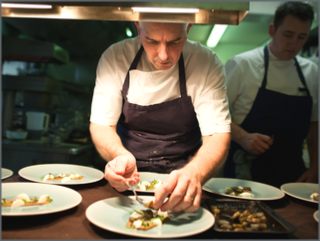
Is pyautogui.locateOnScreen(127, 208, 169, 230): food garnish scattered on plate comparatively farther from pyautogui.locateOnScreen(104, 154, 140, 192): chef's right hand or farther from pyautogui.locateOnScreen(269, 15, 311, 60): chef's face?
pyautogui.locateOnScreen(269, 15, 311, 60): chef's face

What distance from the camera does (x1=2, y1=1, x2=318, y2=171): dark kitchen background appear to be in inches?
57.8

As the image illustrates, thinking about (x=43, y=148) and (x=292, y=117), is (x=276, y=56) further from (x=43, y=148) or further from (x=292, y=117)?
(x=43, y=148)

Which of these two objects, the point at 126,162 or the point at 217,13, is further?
the point at 217,13

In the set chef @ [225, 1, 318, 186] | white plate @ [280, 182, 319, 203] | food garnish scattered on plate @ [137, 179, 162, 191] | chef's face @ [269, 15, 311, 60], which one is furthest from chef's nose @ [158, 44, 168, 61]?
chef's face @ [269, 15, 311, 60]

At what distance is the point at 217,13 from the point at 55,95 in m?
1.74

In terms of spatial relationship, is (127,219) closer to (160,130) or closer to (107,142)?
(107,142)

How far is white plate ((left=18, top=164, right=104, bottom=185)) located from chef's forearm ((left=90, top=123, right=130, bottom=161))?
0.10 meters

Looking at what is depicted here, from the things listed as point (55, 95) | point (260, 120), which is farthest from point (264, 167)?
point (55, 95)

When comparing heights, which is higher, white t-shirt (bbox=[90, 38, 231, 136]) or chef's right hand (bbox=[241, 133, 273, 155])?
white t-shirt (bbox=[90, 38, 231, 136])

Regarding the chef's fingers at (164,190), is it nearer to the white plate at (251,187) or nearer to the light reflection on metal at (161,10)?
the white plate at (251,187)

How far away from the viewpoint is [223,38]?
2.57 metres

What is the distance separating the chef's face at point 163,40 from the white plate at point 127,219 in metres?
0.52

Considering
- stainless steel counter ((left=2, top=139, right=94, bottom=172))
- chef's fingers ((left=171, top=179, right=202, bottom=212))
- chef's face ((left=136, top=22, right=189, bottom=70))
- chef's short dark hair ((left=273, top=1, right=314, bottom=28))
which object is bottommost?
stainless steel counter ((left=2, top=139, right=94, bottom=172))

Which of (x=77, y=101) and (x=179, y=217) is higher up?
(x=77, y=101)
